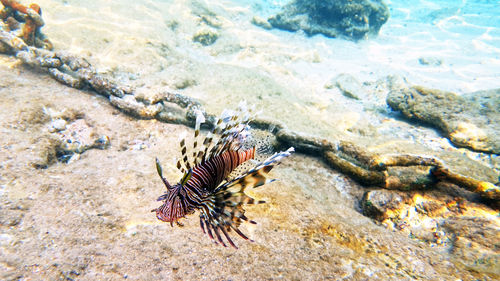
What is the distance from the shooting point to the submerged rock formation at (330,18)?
36.4ft

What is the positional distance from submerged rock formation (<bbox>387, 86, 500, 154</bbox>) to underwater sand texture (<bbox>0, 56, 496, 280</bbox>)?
369 centimetres

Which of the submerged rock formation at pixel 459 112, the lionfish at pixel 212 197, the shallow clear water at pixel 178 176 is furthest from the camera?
the submerged rock formation at pixel 459 112

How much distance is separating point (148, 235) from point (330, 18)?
1289 cm

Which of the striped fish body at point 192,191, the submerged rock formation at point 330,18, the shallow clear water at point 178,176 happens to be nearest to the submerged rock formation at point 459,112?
the shallow clear water at point 178,176

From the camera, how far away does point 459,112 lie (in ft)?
16.8

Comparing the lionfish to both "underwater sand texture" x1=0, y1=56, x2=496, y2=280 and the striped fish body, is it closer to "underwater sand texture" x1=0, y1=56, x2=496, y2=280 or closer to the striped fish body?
the striped fish body

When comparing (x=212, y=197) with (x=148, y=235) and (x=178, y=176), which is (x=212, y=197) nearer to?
(x=148, y=235)

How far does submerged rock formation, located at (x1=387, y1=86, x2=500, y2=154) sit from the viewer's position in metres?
4.67

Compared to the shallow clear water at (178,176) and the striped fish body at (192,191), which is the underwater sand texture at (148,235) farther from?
the striped fish body at (192,191)

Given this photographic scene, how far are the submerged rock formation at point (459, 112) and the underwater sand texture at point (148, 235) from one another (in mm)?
3694

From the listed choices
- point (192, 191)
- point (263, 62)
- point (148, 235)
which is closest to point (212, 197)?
point (192, 191)

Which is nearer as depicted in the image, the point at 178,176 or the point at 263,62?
the point at 178,176

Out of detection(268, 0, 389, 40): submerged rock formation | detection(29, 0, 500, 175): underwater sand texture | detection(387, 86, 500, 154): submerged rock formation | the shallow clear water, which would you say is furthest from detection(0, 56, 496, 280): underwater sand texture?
detection(268, 0, 389, 40): submerged rock formation

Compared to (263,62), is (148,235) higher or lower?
lower
